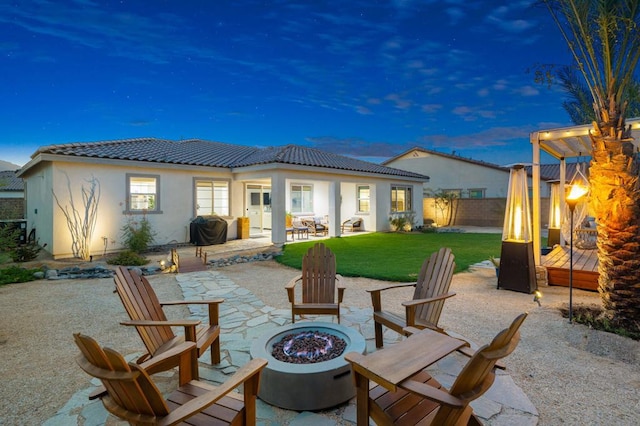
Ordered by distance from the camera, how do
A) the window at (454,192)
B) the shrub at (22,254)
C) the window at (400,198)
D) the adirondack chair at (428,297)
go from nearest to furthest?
the adirondack chair at (428,297)
the shrub at (22,254)
the window at (400,198)
the window at (454,192)

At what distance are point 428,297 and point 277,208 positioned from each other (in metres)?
8.80

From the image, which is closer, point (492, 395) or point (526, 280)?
point (492, 395)

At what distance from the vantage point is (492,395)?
8.95ft

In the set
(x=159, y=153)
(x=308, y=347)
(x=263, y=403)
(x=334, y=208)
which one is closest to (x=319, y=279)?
(x=308, y=347)

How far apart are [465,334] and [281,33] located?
15.6m

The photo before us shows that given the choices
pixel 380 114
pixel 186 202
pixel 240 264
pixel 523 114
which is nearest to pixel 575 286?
pixel 240 264

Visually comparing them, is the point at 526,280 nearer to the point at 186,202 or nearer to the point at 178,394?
the point at 178,394

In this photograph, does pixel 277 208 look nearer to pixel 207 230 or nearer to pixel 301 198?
pixel 207 230

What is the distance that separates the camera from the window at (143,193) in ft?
34.8

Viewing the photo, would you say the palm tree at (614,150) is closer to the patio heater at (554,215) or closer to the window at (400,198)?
the patio heater at (554,215)

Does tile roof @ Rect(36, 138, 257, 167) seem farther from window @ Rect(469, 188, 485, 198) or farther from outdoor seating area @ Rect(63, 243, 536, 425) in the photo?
window @ Rect(469, 188, 485, 198)

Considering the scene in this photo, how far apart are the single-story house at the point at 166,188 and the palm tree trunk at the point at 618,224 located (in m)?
9.04

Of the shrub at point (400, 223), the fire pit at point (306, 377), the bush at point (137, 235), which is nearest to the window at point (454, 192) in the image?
the shrub at point (400, 223)

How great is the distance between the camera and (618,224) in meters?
4.27
